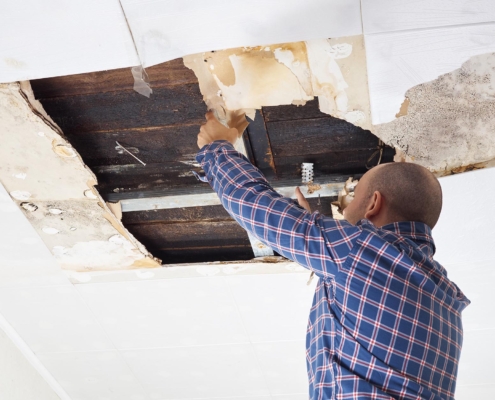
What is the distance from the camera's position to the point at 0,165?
1.68 meters

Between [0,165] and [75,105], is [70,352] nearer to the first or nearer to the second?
[0,165]

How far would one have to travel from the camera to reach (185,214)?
1.91 m

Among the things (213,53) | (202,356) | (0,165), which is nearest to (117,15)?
(213,53)

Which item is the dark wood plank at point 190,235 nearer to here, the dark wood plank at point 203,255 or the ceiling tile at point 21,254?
the dark wood plank at point 203,255

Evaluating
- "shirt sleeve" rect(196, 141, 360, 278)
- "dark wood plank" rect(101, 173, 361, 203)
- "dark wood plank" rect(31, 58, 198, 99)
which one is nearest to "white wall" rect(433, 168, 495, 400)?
"dark wood plank" rect(101, 173, 361, 203)

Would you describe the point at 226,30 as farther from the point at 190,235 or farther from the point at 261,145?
the point at 190,235

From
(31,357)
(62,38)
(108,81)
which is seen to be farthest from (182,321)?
(62,38)

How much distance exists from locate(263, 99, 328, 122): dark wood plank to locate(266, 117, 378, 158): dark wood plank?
0.02m

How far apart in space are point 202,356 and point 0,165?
1.28m

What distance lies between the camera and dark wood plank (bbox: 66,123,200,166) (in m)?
1.61

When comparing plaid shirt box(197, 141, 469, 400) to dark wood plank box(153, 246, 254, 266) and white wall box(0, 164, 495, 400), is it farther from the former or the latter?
dark wood plank box(153, 246, 254, 266)

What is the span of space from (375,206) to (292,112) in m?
0.36

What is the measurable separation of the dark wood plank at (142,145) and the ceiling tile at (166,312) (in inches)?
24.7

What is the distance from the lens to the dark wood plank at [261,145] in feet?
5.14
